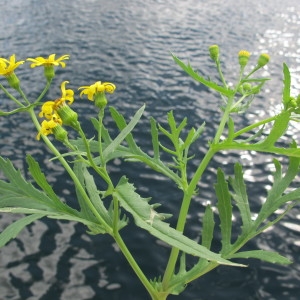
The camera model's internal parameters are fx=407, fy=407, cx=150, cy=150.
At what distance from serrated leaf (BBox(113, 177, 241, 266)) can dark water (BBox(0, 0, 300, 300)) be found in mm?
2586

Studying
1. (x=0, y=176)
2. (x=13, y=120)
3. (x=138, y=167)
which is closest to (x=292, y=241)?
(x=138, y=167)

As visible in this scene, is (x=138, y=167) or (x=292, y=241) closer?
(x=292, y=241)

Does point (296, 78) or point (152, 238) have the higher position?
point (296, 78)

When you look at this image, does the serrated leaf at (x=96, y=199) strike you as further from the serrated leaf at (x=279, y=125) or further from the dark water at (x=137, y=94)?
the dark water at (x=137, y=94)

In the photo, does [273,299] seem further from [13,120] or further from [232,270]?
[13,120]

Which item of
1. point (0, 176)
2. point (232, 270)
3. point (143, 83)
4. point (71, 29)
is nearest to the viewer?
point (232, 270)

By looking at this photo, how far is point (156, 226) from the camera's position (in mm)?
2514

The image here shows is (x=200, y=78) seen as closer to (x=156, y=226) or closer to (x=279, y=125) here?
(x=279, y=125)

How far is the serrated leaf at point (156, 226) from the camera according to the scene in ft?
7.84

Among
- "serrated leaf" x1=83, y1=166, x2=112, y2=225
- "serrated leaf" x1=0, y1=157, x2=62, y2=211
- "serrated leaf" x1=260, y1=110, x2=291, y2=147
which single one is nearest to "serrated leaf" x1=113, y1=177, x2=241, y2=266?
"serrated leaf" x1=83, y1=166, x2=112, y2=225

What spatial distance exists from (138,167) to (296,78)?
675 centimetres

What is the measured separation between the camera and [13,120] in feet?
30.9

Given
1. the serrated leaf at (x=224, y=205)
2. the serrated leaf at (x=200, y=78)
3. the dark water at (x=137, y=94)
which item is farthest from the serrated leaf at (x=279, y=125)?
the dark water at (x=137, y=94)

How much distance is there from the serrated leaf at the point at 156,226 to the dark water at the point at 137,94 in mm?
2586
